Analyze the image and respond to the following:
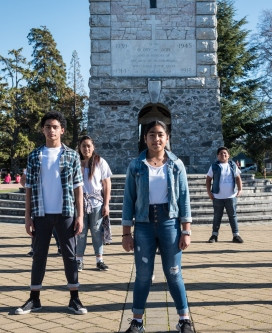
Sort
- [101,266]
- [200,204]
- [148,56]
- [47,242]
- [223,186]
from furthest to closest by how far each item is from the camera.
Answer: [148,56] < [200,204] < [223,186] < [101,266] < [47,242]

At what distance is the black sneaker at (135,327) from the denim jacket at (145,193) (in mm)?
811

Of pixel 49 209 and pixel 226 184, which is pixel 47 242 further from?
pixel 226 184

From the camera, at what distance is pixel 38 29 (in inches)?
1969

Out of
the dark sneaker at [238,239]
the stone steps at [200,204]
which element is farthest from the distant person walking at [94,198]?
the stone steps at [200,204]

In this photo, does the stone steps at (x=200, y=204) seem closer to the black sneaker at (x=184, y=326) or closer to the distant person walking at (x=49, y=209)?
the distant person walking at (x=49, y=209)

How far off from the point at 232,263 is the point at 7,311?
349 cm

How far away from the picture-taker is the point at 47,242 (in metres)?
5.00

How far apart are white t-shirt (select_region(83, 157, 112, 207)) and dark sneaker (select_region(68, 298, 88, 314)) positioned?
2.19 m

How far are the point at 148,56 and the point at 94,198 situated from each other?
10539 mm

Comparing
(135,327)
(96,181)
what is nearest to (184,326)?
(135,327)

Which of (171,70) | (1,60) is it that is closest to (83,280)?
(171,70)

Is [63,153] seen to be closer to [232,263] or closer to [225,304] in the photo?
[225,304]

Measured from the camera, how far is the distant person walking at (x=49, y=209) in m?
4.96

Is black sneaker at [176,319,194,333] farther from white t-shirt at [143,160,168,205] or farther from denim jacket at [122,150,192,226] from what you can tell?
white t-shirt at [143,160,168,205]
